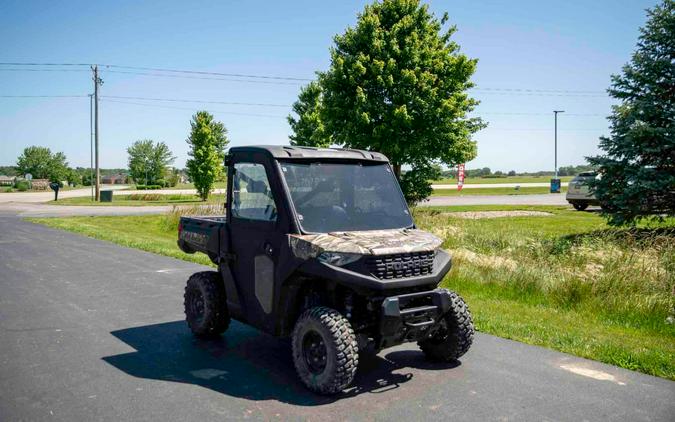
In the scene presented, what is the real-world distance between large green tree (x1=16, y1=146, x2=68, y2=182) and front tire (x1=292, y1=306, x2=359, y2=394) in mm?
115140

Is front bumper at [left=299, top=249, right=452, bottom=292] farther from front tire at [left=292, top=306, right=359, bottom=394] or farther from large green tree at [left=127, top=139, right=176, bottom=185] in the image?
large green tree at [left=127, top=139, right=176, bottom=185]

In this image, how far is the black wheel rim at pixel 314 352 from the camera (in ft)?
15.8

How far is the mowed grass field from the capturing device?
6.30 m

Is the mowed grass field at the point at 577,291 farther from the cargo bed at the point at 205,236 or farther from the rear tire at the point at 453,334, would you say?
the cargo bed at the point at 205,236

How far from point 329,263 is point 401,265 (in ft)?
2.11

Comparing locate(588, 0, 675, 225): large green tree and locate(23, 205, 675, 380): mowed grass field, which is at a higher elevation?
locate(588, 0, 675, 225): large green tree

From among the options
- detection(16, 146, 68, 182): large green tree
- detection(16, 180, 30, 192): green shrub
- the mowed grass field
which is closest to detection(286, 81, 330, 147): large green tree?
the mowed grass field

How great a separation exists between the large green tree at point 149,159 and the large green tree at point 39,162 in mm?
28710

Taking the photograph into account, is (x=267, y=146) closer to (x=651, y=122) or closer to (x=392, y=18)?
(x=651, y=122)

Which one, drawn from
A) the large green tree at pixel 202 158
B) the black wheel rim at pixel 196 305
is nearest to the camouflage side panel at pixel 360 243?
the black wheel rim at pixel 196 305

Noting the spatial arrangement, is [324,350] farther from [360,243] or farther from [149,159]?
[149,159]

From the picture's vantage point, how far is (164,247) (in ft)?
49.8

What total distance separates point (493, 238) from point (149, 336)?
977 centimetres

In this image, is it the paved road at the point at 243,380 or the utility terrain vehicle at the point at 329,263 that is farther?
the utility terrain vehicle at the point at 329,263
